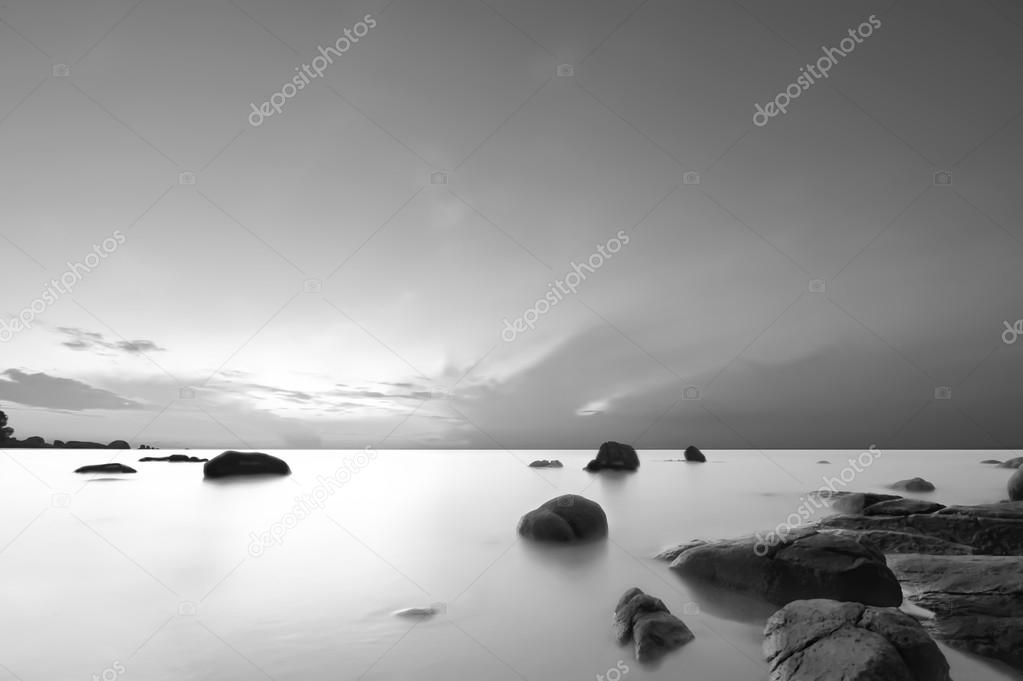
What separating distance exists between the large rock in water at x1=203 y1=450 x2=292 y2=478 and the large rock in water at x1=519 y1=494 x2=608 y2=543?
64.4ft

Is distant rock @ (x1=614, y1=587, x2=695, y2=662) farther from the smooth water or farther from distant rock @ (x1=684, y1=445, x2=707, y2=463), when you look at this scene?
distant rock @ (x1=684, y1=445, x2=707, y2=463)

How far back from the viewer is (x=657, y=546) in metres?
9.08

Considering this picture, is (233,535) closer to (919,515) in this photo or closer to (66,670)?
(66,670)

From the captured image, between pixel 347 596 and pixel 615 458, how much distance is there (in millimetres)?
22978

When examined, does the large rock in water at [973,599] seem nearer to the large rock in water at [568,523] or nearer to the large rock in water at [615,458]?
the large rock in water at [568,523]

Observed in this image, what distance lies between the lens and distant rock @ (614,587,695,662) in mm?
4387

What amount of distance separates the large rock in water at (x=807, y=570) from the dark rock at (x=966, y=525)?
3779 mm

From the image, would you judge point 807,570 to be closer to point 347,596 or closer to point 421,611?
point 421,611

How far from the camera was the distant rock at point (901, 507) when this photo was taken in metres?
9.26

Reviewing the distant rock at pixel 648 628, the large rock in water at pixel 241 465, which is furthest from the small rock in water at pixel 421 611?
the large rock in water at pixel 241 465

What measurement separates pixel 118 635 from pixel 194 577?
88.7 inches

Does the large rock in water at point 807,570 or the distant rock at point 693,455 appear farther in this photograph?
the distant rock at point 693,455

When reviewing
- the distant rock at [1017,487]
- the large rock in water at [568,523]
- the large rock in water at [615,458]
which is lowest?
the large rock in water at [568,523]

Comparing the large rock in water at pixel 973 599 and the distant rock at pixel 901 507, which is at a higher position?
the distant rock at pixel 901 507
